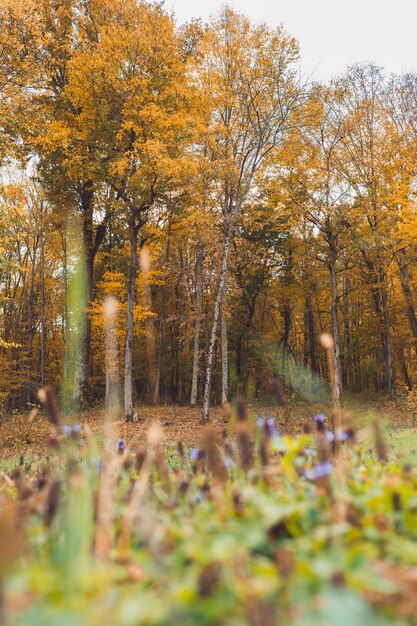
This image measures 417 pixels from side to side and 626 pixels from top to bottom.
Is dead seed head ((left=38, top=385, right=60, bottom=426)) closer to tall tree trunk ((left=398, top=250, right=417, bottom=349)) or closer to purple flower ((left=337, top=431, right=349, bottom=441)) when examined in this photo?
purple flower ((left=337, top=431, right=349, bottom=441))

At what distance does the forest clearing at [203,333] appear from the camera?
1038mm

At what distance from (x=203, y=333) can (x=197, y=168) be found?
1201cm

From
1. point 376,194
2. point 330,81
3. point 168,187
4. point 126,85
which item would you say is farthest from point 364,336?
point 126,85

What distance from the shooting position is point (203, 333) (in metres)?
23.9

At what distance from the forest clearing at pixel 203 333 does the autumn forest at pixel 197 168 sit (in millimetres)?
104

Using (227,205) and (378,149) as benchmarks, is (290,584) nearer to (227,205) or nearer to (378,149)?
(227,205)

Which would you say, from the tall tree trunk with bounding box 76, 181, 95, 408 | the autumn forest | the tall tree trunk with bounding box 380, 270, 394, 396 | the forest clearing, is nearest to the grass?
the forest clearing

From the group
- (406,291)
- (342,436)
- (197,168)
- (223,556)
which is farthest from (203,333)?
(223,556)

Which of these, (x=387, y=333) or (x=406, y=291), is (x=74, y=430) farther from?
(x=387, y=333)

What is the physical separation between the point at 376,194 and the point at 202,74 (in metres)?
8.01

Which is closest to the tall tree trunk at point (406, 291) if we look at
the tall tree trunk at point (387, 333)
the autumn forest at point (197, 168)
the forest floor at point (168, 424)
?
the autumn forest at point (197, 168)

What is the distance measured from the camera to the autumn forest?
1335 cm

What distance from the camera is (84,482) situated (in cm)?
156

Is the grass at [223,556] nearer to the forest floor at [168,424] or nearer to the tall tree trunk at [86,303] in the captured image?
the forest floor at [168,424]
